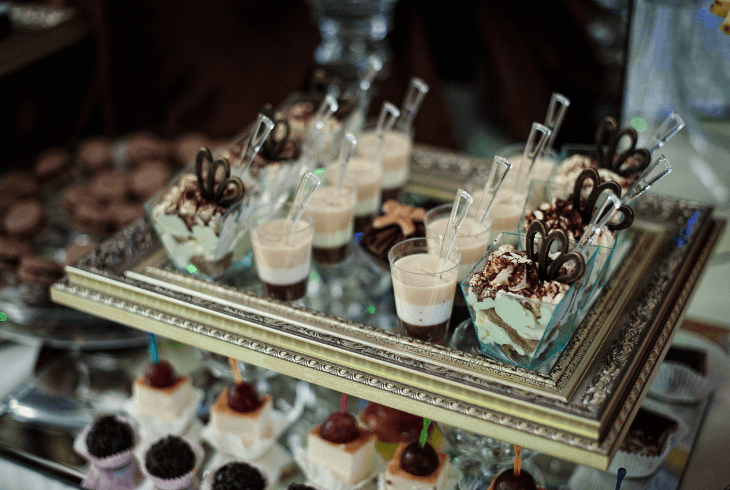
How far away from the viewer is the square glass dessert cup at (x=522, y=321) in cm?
106

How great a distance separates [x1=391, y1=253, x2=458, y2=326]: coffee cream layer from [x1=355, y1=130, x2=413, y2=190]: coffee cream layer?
563mm

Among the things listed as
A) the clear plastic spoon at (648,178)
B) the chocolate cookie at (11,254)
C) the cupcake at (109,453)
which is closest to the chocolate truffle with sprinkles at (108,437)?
the cupcake at (109,453)

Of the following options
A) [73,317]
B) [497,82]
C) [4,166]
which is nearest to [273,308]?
[73,317]

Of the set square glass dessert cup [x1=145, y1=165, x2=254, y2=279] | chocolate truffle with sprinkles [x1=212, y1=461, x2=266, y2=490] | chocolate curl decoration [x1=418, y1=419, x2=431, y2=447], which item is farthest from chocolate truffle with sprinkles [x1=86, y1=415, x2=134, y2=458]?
chocolate curl decoration [x1=418, y1=419, x2=431, y2=447]

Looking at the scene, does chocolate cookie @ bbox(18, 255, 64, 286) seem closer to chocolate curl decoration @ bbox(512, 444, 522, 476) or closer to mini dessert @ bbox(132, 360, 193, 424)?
mini dessert @ bbox(132, 360, 193, 424)

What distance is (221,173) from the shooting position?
144 cm

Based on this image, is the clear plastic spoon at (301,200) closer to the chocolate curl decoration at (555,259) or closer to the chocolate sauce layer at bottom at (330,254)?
the chocolate sauce layer at bottom at (330,254)

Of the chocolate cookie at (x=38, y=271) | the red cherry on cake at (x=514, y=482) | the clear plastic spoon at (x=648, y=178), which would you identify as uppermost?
the clear plastic spoon at (x=648, y=178)

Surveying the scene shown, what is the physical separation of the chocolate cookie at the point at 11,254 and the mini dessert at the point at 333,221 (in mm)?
972

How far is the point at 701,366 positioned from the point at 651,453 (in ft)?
1.15

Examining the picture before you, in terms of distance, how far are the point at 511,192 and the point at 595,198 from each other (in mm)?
299

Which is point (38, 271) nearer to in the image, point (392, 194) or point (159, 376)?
point (159, 376)

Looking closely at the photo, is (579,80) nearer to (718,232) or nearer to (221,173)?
(718,232)

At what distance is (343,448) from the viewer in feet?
4.17
